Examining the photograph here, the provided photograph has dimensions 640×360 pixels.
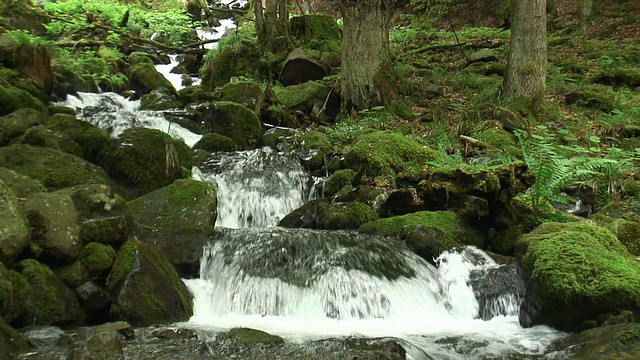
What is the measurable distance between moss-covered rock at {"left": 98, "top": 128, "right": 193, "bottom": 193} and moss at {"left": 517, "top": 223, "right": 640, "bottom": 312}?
5.69 metres

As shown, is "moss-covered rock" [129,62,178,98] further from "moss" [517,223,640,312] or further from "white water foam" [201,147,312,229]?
"moss" [517,223,640,312]

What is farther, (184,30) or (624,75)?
(184,30)

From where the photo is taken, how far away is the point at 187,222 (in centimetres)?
654

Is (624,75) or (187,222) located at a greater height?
(624,75)

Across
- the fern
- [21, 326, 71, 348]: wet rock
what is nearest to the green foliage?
the fern

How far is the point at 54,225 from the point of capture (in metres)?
4.86

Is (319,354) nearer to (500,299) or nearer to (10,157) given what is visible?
(500,299)

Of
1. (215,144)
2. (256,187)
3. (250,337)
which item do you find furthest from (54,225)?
(215,144)

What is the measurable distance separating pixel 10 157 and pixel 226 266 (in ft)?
10.5

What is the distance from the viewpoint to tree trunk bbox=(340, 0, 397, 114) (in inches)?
466

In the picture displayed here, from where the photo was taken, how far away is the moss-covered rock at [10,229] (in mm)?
4262

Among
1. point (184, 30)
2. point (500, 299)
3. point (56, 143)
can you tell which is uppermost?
point (184, 30)

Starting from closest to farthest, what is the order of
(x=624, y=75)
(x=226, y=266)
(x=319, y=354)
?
(x=319, y=354)
(x=226, y=266)
(x=624, y=75)

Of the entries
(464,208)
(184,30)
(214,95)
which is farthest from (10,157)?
(184,30)
